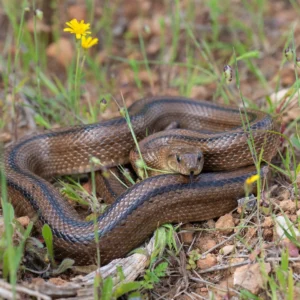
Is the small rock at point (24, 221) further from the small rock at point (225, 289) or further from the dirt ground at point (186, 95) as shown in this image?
the small rock at point (225, 289)

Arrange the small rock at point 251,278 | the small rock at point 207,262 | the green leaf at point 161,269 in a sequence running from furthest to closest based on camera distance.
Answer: the small rock at point 207,262 → the green leaf at point 161,269 → the small rock at point 251,278

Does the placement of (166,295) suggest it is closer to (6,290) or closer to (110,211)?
(110,211)

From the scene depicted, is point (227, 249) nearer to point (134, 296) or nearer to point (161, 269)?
point (161, 269)

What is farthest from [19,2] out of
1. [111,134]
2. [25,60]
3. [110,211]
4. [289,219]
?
[289,219]

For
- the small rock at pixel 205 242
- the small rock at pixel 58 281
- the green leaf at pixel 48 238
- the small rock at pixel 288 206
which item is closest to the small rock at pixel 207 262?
the small rock at pixel 205 242

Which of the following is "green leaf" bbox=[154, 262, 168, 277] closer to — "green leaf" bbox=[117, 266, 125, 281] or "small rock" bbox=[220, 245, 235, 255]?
"green leaf" bbox=[117, 266, 125, 281]
